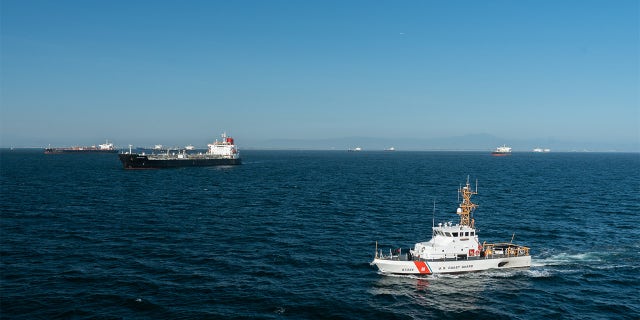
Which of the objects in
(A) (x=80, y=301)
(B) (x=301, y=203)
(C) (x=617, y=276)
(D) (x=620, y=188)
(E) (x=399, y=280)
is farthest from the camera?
(D) (x=620, y=188)

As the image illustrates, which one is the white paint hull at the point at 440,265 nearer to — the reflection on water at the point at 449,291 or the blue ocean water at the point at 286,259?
the reflection on water at the point at 449,291

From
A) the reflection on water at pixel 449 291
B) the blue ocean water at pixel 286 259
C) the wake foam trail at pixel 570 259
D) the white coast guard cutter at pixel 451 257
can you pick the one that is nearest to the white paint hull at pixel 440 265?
the white coast guard cutter at pixel 451 257

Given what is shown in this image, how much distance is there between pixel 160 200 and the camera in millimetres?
97375

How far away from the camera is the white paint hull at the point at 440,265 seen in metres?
46.4

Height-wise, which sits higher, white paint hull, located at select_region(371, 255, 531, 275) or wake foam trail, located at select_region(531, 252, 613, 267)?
white paint hull, located at select_region(371, 255, 531, 275)

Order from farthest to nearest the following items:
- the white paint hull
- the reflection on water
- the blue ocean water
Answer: the white paint hull < the reflection on water < the blue ocean water

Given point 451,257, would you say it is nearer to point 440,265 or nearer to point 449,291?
point 440,265

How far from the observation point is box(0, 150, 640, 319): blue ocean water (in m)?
38.4

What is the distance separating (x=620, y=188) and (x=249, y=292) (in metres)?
127

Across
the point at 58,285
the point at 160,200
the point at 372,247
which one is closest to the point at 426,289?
the point at 372,247

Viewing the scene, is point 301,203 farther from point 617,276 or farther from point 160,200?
point 617,276

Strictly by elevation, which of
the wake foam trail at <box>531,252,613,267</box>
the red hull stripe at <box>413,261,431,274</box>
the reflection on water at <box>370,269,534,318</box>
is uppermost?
the red hull stripe at <box>413,261,431,274</box>

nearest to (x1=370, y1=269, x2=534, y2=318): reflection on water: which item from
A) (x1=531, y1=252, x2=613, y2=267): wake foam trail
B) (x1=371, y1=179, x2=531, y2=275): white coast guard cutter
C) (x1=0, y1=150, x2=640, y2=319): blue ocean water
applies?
(x1=0, y1=150, x2=640, y2=319): blue ocean water

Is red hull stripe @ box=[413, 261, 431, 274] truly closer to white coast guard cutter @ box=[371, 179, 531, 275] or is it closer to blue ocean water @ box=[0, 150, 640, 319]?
white coast guard cutter @ box=[371, 179, 531, 275]
